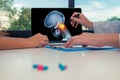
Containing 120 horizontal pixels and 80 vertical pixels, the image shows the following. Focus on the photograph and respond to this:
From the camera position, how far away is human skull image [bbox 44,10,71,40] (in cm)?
158

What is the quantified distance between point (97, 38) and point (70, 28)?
610mm

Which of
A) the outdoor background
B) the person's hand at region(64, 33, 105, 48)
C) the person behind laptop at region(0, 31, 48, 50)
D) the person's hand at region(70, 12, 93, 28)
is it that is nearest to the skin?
the person behind laptop at region(0, 31, 48, 50)

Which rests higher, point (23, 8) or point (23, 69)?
point (23, 8)

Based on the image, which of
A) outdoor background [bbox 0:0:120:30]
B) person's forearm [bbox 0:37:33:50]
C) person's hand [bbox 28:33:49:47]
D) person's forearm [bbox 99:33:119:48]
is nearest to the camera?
person's forearm [bbox 99:33:119:48]

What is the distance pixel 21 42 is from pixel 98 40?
15.5 inches

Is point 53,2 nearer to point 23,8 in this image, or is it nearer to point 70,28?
point 23,8

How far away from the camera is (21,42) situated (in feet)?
3.83

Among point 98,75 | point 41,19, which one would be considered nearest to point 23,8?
point 41,19

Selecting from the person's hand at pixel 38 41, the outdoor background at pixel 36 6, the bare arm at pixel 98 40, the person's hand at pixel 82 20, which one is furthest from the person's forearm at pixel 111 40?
the outdoor background at pixel 36 6

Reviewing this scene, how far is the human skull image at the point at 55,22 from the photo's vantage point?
1.58 meters

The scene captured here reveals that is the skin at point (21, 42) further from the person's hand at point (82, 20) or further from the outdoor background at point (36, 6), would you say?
the outdoor background at point (36, 6)

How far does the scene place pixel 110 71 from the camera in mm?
579

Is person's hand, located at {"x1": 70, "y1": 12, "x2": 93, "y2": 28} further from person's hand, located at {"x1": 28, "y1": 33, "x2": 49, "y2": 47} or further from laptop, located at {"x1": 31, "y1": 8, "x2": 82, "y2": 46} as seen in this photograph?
person's hand, located at {"x1": 28, "y1": 33, "x2": 49, "y2": 47}

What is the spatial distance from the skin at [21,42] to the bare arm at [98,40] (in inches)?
8.5
